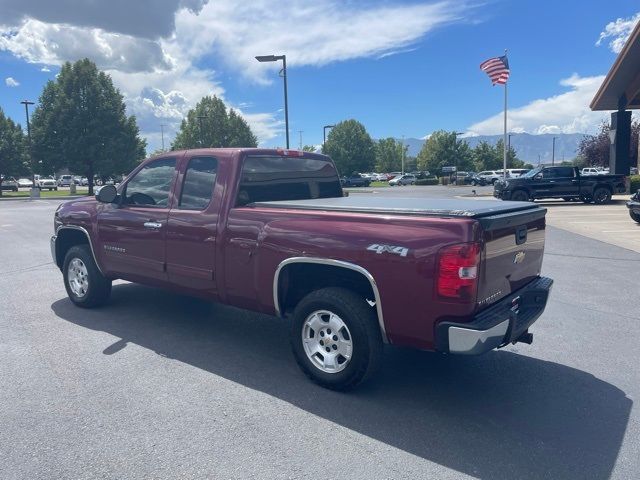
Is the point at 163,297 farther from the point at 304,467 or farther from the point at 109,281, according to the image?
the point at 304,467

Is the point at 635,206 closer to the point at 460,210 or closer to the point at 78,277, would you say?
the point at 460,210

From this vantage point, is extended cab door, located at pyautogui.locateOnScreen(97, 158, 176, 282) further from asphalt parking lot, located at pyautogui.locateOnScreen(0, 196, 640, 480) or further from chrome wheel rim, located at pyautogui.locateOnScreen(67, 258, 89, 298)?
asphalt parking lot, located at pyautogui.locateOnScreen(0, 196, 640, 480)

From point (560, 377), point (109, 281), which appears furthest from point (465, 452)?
point (109, 281)

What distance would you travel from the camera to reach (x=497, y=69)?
90.6 ft

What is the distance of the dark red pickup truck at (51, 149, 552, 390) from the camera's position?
11.1 ft

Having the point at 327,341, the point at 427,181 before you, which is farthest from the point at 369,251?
the point at 427,181

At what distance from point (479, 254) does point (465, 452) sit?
4.04ft

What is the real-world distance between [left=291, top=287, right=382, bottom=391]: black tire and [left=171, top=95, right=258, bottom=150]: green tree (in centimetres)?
6122

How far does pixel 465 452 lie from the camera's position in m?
3.19

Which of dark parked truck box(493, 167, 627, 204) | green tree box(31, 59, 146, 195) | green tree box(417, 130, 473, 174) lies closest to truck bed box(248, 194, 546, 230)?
dark parked truck box(493, 167, 627, 204)

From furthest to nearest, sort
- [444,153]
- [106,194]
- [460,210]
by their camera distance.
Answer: [444,153]
[106,194]
[460,210]

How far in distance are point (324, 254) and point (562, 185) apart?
2198 centimetres

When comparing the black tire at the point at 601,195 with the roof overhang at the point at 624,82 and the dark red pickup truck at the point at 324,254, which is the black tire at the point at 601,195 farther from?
the dark red pickup truck at the point at 324,254

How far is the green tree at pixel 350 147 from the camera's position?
80.2 m
